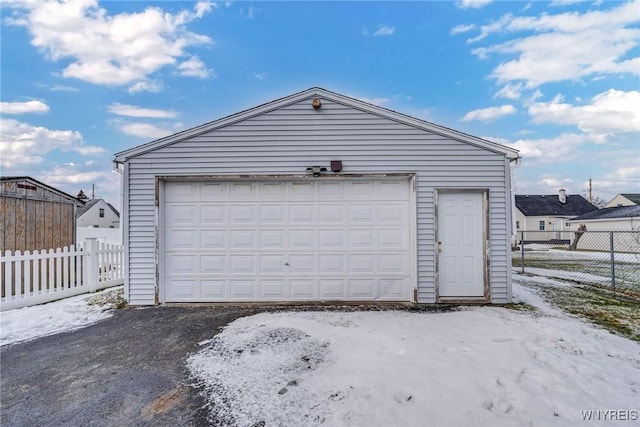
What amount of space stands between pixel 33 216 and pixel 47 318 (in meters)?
3.73

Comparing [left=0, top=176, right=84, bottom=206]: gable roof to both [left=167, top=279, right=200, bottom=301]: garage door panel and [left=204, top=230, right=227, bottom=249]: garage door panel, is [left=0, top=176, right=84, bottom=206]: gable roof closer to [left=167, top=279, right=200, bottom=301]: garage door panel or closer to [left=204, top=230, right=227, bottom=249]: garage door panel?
[left=167, top=279, right=200, bottom=301]: garage door panel

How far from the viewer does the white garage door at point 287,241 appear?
5891 millimetres

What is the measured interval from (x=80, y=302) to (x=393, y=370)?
6.39 m

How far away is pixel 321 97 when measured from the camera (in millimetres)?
5922

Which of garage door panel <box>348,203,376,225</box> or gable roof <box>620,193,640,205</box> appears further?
gable roof <box>620,193,640,205</box>

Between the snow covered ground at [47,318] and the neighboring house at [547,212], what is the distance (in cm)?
3487

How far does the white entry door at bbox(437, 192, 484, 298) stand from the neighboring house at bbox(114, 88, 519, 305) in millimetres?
19

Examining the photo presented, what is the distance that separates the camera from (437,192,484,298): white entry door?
5832 millimetres

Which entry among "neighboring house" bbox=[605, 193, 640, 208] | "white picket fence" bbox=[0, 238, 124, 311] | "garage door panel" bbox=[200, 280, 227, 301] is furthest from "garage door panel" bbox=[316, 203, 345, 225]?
"neighboring house" bbox=[605, 193, 640, 208]

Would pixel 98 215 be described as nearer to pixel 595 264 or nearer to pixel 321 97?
pixel 321 97

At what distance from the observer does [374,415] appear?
239 centimetres

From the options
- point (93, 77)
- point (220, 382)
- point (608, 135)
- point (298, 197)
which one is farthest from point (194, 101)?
point (608, 135)

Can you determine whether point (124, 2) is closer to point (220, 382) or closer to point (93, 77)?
Result: point (93, 77)

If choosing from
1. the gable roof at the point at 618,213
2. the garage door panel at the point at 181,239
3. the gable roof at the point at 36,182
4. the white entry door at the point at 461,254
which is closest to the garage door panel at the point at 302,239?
the garage door panel at the point at 181,239
